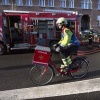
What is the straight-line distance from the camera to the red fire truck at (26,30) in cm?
1361

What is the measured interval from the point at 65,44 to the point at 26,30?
744cm

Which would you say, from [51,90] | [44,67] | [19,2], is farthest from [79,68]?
[19,2]

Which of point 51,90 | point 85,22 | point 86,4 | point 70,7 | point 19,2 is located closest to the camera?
point 51,90

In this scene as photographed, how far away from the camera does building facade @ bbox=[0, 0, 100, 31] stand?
34.7 metres

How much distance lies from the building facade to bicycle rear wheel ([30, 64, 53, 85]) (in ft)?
93.7

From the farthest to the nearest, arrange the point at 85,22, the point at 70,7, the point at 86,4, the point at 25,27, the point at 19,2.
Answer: the point at 85,22 → the point at 86,4 → the point at 70,7 → the point at 19,2 → the point at 25,27

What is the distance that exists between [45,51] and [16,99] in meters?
1.76

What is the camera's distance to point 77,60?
7332mm

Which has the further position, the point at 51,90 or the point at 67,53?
the point at 67,53

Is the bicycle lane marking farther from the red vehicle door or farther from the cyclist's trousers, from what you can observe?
the red vehicle door

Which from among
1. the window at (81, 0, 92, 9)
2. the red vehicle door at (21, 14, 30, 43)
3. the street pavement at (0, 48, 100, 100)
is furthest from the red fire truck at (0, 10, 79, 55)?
the window at (81, 0, 92, 9)

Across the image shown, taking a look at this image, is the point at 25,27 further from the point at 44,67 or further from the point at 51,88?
the point at 51,88

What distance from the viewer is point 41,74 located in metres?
7.00

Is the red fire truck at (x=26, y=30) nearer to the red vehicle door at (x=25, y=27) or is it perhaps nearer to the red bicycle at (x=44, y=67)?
the red vehicle door at (x=25, y=27)
